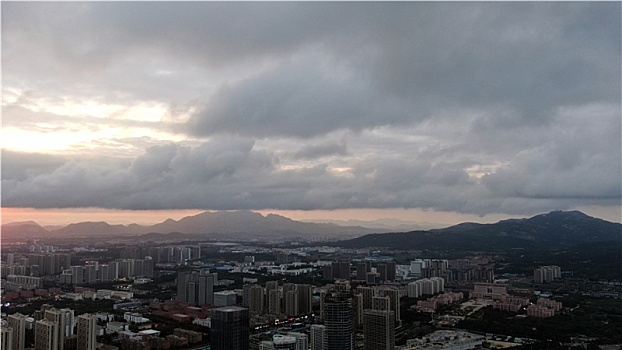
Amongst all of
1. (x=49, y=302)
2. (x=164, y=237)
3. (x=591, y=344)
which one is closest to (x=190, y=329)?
(x=49, y=302)

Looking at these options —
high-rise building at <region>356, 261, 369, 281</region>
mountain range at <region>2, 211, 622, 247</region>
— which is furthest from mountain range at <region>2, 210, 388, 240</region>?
high-rise building at <region>356, 261, 369, 281</region>

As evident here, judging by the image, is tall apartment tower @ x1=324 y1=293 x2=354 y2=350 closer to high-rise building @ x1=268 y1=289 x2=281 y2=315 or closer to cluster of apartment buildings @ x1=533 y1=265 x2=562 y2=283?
high-rise building @ x1=268 y1=289 x2=281 y2=315

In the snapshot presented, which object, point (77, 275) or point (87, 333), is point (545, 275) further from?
point (77, 275)

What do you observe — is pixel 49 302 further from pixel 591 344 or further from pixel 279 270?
pixel 591 344

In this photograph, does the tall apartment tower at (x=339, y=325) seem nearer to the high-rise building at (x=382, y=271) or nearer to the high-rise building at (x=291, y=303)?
the high-rise building at (x=291, y=303)

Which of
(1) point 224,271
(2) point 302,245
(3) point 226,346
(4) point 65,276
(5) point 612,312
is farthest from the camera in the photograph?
(2) point 302,245

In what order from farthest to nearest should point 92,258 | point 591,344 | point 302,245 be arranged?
1. point 302,245
2. point 92,258
3. point 591,344
